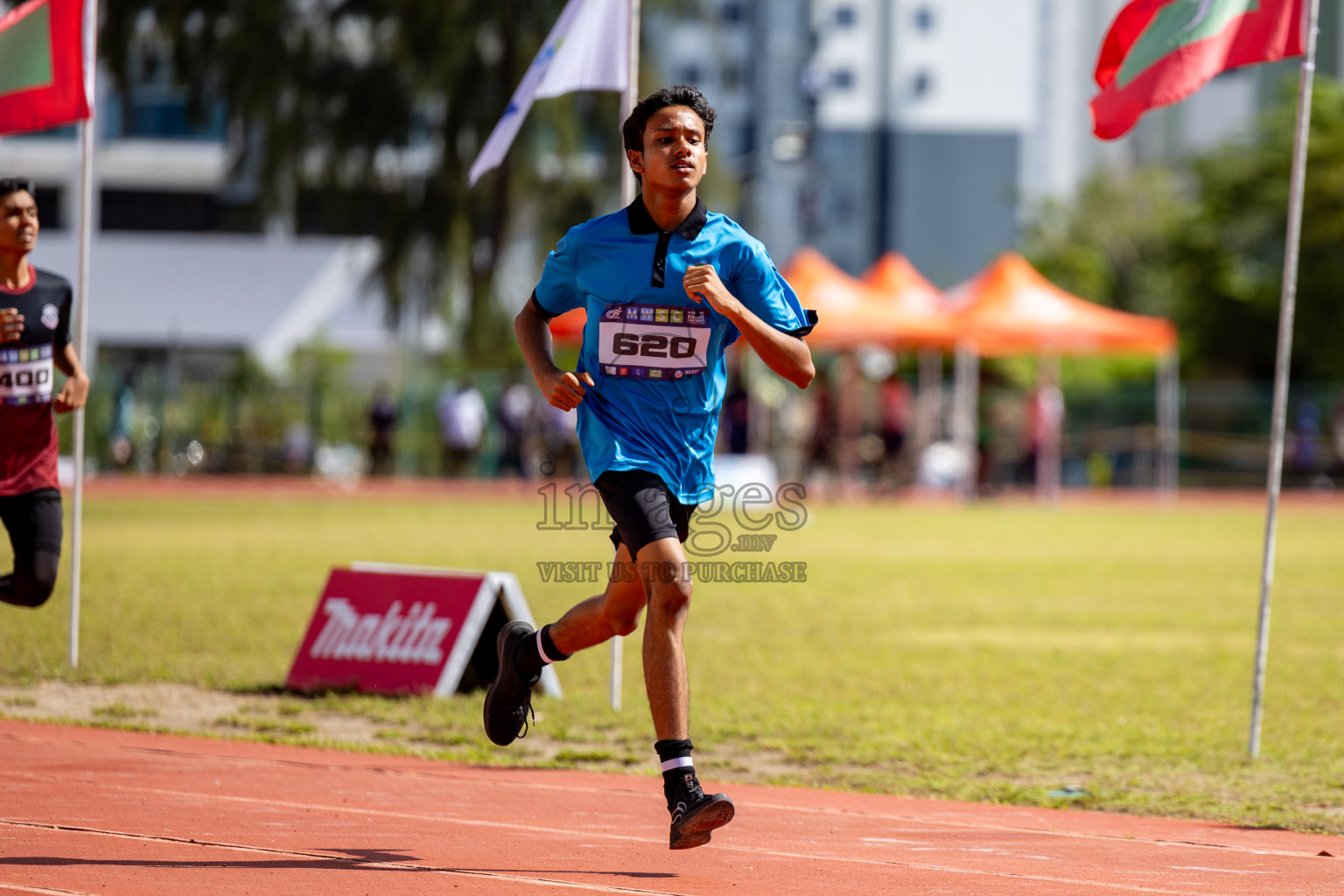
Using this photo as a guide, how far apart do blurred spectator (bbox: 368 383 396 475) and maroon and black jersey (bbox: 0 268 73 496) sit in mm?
27043

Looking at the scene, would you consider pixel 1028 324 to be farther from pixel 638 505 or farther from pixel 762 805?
pixel 638 505

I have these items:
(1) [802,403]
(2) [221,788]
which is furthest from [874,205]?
(2) [221,788]

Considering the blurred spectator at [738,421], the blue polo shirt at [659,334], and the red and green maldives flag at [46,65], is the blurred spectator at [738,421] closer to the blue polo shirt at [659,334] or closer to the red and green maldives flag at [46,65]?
the red and green maldives flag at [46,65]

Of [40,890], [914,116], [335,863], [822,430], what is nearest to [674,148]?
[335,863]

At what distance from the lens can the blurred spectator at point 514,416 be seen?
34219mm

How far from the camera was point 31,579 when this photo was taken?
783 cm

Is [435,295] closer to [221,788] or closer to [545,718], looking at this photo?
[545,718]

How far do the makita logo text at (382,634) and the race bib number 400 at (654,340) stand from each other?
379 centimetres

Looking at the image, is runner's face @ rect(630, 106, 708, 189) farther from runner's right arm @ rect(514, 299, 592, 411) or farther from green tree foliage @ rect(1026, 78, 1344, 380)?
green tree foliage @ rect(1026, 78, 1344, 380)

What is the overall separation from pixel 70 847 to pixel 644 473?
6.96 feet

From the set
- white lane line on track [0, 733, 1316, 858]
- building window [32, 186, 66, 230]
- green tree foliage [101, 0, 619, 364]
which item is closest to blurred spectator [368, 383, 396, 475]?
green tree foliage [101, 0, 619, 364]

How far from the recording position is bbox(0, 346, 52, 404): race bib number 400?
777 centimetres

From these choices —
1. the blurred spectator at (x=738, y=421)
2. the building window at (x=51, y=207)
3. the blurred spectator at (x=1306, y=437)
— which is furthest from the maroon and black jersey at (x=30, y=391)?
the building window at (x=51, y=207)

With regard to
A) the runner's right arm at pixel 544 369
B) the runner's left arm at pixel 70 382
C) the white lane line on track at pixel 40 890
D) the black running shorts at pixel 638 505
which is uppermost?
the runner's right arm at pixel 544 369
